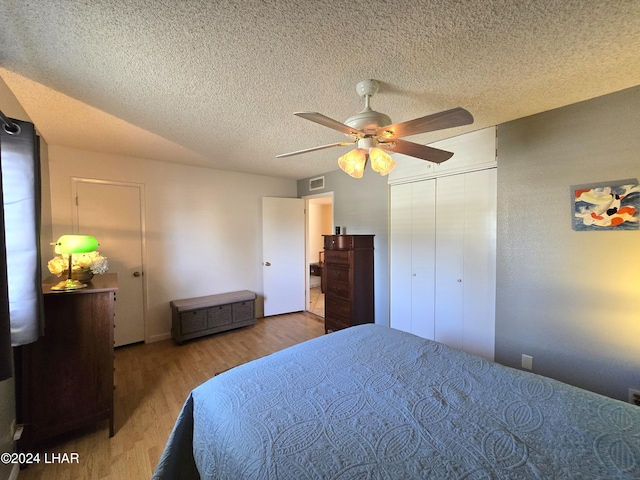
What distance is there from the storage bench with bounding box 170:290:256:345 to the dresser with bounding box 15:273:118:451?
4.66ft

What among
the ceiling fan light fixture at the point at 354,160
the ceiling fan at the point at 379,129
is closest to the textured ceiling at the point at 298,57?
the ceiling fan at the point at 379,129

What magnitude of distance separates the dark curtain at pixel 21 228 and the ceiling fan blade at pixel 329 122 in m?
1.44

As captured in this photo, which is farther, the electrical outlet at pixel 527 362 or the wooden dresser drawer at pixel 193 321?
the wooden dresser drawer at pixel 193 321

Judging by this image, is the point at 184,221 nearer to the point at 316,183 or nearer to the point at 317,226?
the point at 316,183

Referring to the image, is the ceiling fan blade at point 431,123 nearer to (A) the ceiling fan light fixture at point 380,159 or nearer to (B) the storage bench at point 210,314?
(A) the ceiling fan light fixture at point 380,159

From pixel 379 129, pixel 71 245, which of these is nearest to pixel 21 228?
pixel 71 245

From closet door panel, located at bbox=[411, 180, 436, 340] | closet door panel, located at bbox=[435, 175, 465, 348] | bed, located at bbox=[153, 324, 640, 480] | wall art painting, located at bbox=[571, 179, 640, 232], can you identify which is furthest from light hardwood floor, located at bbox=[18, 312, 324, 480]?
wall art painting, located at bbox=[571, 179, 640, 232]

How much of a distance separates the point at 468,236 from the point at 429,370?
1.63m

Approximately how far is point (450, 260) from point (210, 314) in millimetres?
3059

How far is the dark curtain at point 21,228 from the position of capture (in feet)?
4.24

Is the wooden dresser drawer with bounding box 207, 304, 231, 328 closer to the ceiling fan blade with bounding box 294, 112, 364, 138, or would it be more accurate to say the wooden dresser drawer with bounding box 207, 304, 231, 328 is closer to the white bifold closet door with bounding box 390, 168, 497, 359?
the white bifold closet door with bounding box 390, 168, 497, 359

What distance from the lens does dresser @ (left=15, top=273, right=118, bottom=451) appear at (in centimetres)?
162

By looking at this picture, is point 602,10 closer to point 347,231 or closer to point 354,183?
point 354,183

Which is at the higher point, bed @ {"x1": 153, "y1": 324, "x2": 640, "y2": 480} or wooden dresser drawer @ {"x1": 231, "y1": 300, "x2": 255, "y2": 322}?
bed @ {"x1": 153, "y1": 324, "x2": 640, "y2": 480}
